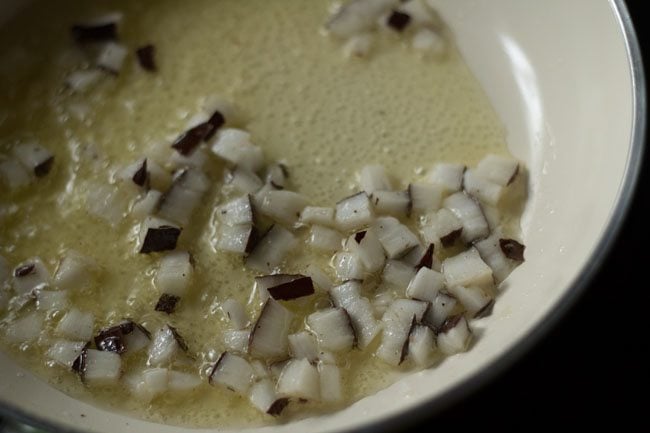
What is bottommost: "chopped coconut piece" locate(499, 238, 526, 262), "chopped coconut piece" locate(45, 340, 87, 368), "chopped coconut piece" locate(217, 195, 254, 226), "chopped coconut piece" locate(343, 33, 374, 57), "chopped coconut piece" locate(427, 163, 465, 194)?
"chopped coconut piece" locate(499, 238, 526, 262)

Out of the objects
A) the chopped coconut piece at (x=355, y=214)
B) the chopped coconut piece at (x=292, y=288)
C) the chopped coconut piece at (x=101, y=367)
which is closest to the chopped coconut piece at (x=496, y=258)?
the chopped coconut piece at (x=355, y=214)

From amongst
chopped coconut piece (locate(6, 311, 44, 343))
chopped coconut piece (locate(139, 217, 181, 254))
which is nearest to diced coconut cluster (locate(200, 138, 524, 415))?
chopped coconut piece (locate(139, 217, 181, 254))

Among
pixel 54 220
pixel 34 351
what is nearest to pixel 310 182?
pixel 54 220

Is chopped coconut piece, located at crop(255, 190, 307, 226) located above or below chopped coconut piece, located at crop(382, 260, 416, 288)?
→ above

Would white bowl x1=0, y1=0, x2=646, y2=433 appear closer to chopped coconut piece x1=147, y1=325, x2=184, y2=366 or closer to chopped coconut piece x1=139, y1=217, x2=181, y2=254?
chopped coconut piece x1=147, y1=325, x2=184, y2=366

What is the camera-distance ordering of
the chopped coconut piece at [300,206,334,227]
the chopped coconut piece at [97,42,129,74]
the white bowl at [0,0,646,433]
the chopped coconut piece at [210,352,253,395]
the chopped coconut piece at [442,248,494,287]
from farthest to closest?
1. the chopped coconut piece at [97,42,129,74]
2. the chopped coconut piece at [300,206,334,227]
3. the chopped coconut piece at [442,248,494,287]
4. the chopped coconut piece at [210,352,253,395]
5. the white bowl at [0,0,646,433]

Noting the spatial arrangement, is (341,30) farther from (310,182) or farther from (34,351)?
(34,351)

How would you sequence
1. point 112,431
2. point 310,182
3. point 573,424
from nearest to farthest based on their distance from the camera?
point 112,431 < point 573,424 < point 310,182

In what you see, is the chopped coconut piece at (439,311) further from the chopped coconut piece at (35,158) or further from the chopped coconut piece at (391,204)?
the chopped coconut piece at (35,158)
